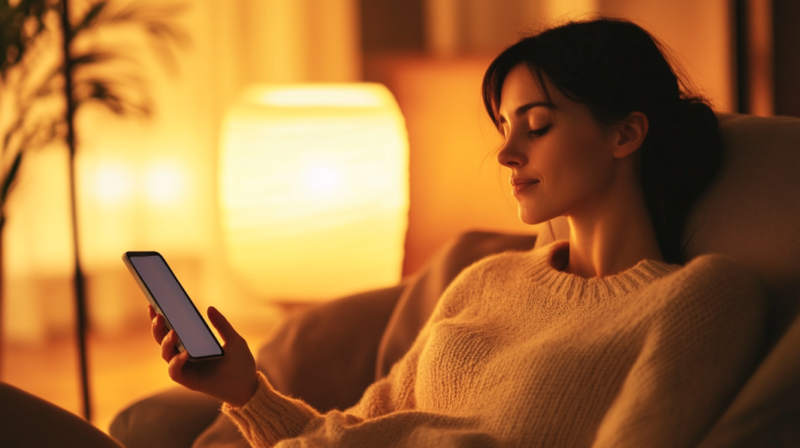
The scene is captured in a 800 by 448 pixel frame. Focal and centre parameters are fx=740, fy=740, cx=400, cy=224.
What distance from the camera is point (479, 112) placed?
9.06ft

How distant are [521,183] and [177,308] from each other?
53 centimetres

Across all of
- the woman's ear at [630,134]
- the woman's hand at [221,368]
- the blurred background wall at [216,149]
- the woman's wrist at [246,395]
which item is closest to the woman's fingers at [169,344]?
the woman's hand at [221,368]

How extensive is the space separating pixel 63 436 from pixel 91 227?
2.51m

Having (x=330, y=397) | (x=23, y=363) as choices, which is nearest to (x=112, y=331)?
(x=23, y=363)

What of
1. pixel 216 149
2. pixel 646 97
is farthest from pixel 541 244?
pixel 216 149

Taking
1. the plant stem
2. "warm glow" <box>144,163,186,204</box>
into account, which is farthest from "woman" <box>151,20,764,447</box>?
"warm glow" <box>144,163,186,204</box>

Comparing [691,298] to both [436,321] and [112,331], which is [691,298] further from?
[112,331]

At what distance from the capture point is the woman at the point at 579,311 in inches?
34.1

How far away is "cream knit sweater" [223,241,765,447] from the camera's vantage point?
84 centimetres

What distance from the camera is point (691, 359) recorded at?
2.78ft

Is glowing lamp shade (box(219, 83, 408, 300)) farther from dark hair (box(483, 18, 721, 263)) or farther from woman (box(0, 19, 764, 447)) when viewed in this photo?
dark hair (box(483, 18, 721, 263))

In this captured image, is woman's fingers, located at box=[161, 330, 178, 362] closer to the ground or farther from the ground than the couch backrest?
closer to the ground

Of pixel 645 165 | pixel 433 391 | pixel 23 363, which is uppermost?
pixel 645 165

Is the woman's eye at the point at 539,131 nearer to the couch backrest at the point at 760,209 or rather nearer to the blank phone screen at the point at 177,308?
the couch backrest at the point at 760,209
